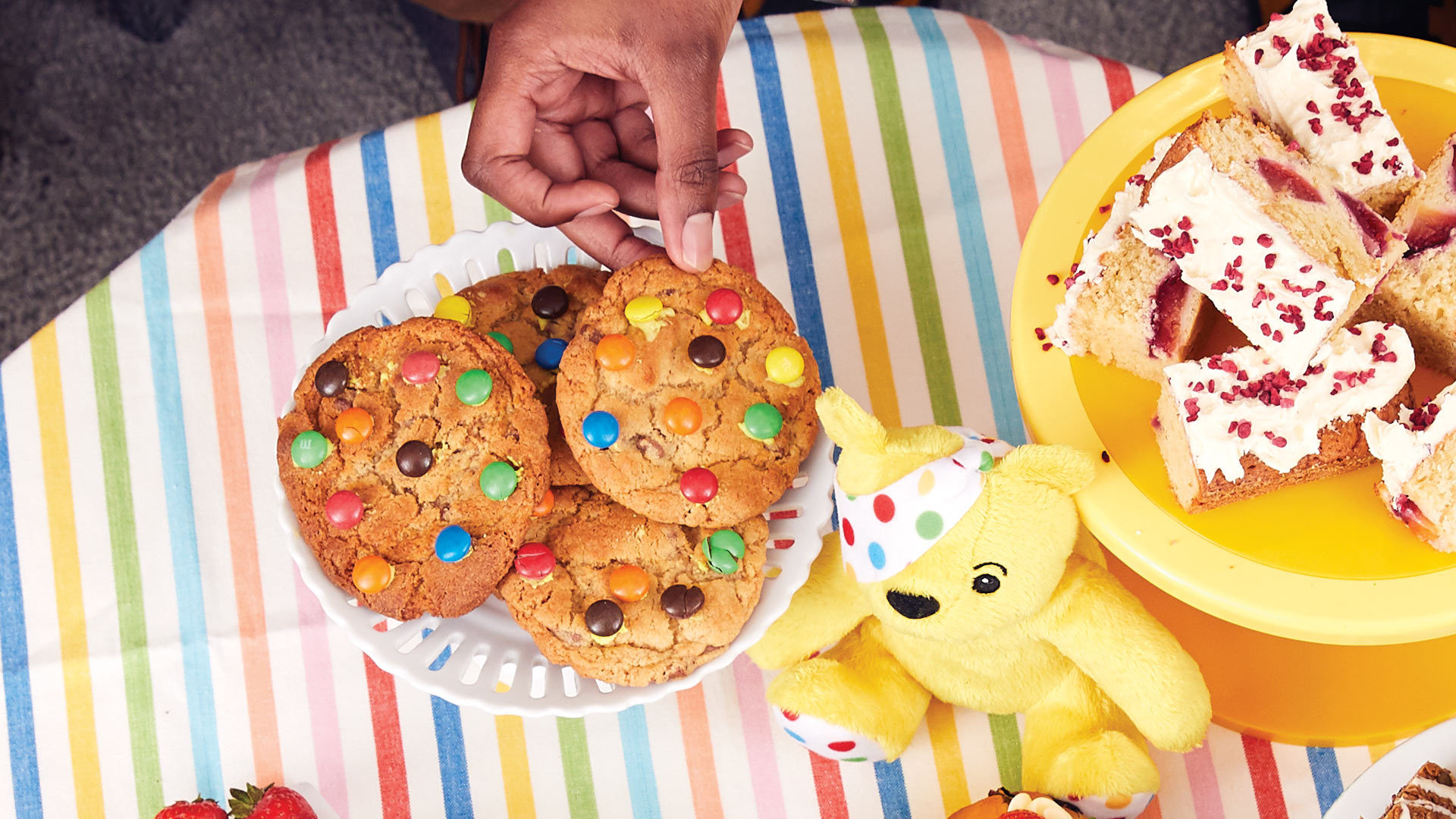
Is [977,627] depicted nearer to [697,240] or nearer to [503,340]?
[697,240]

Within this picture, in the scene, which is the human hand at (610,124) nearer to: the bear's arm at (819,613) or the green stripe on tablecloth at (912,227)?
the green stripe on tablecloth at (912,227)

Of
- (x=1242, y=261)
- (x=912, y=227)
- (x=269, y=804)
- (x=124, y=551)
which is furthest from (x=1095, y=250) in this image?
(x=124, y=551)

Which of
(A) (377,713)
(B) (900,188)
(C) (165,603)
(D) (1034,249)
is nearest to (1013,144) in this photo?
(B) (900,188)

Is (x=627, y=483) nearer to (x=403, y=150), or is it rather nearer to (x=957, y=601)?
(x=957, y=601)

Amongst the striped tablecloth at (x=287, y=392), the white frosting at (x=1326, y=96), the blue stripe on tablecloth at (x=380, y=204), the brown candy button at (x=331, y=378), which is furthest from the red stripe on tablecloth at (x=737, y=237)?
the white frosting at (x=1326, y=96)

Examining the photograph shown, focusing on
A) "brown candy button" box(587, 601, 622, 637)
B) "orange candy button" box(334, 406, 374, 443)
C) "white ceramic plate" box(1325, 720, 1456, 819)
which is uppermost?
"orange candy button" box(334, 406, 374, 443)

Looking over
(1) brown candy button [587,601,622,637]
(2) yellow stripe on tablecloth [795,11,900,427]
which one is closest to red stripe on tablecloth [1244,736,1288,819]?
(2) yellow stripe on tablecloth [795,11,900,427]

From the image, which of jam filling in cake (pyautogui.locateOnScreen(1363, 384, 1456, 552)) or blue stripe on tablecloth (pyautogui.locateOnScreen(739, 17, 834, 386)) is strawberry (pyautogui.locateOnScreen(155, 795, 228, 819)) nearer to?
blue stripe on tablecloth (pyautogui.locateOnScreen(739, 17, 834, 386))
